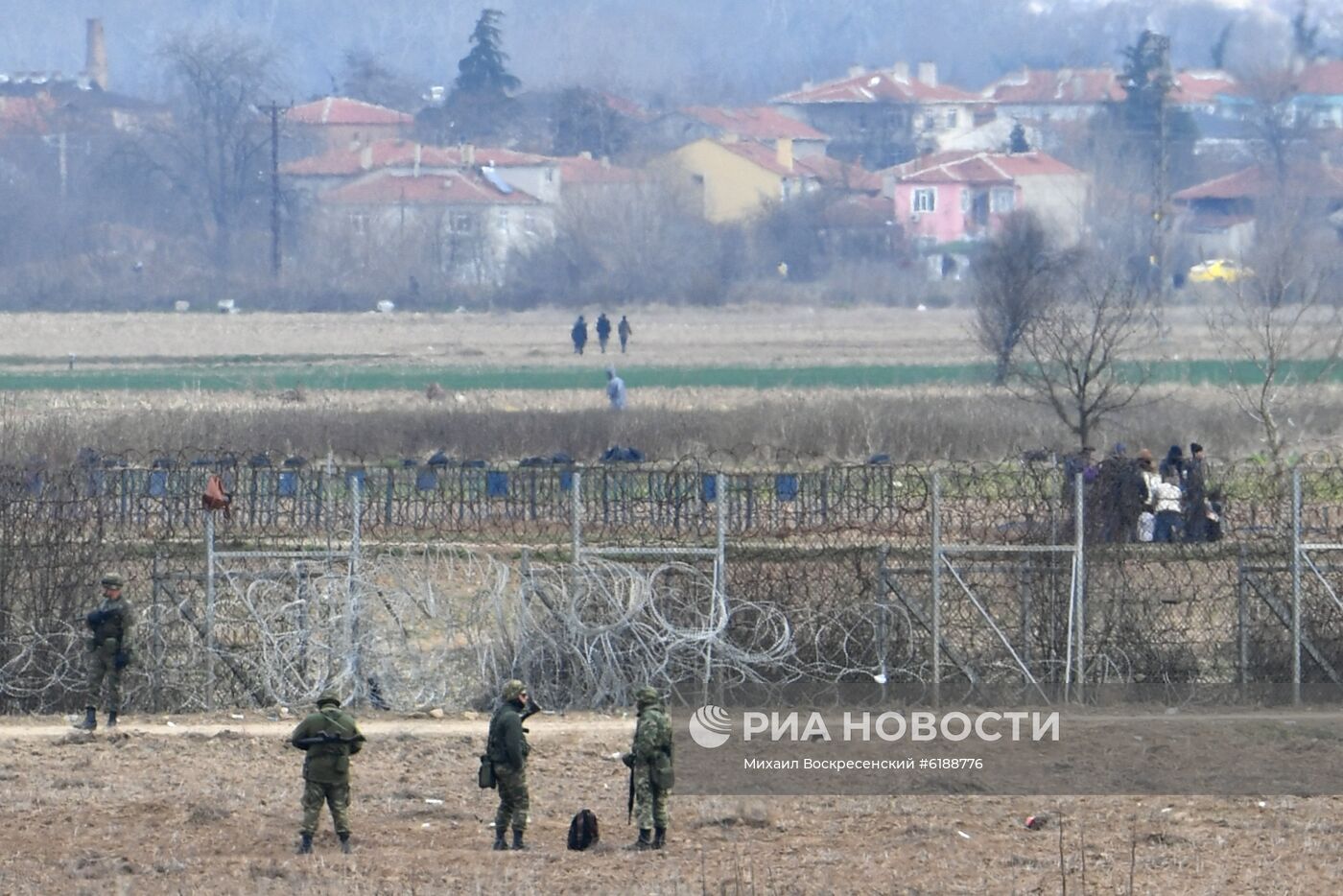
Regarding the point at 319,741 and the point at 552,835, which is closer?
the point at 319,741

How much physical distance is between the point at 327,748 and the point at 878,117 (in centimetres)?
12164

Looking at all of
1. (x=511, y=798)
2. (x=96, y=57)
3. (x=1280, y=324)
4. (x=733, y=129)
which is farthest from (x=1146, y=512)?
(x=96, y=57)

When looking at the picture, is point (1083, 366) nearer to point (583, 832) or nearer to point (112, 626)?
point (112, 626)

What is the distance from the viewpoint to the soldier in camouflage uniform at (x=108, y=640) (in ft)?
51.3

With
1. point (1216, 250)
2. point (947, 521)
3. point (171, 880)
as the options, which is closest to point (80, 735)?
point (171, 880)

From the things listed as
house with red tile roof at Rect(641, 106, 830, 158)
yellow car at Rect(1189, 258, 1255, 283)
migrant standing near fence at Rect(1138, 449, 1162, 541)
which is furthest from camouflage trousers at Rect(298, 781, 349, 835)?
house with red tile roof at Rect(641, 106, 830, 158)

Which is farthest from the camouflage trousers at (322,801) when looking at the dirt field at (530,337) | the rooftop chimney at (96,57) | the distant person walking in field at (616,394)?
the rooftop chimney at (96,57)

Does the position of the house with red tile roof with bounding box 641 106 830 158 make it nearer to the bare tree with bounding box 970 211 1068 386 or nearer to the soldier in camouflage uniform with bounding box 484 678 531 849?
the bare tree with bounding box 970 211 1068 386

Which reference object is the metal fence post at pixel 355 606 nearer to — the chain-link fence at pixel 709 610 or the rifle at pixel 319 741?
the chain-link fence at pixel 709 610

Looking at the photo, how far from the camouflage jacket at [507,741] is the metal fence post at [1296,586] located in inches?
269

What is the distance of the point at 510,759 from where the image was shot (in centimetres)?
1213

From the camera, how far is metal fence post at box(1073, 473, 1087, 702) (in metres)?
16.3

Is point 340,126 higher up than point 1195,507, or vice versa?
point 340,126

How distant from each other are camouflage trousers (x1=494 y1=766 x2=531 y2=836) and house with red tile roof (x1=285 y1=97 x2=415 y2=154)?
107737 mm
